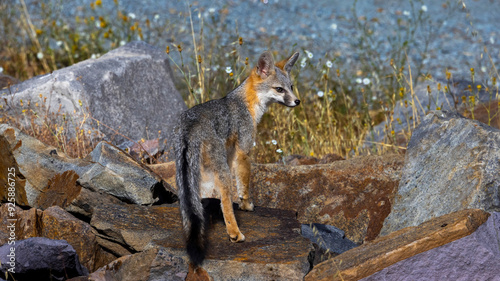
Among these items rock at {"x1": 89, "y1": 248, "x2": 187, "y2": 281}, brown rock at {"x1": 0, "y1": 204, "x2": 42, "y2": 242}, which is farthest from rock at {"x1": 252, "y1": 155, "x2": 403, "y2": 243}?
brown rock at {"x1": 0, "y1": 204, "x2": 42, "y2": 242}

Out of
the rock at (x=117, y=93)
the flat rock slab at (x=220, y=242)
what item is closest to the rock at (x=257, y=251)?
the flat rock slab at (x=220, y=242)

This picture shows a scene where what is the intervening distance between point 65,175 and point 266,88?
6.35ft

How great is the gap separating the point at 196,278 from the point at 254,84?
2.12 meters

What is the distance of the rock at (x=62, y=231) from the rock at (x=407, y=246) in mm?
1726

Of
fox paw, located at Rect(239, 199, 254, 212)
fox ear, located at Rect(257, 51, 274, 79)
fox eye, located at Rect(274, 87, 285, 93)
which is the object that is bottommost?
fox paw, located at Rect(239, 199, 254, 212)

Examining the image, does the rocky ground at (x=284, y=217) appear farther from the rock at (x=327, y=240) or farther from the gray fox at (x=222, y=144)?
the gray fox at (x=222, y=144)

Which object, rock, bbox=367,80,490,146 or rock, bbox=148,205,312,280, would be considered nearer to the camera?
rock, bbox=148,205,312,280

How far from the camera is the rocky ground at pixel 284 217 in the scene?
3867 mm

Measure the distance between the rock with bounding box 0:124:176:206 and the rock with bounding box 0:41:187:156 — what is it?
46.3 inches

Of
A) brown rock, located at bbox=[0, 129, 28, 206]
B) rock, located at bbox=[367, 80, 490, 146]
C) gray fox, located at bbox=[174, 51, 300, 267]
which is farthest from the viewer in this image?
rock, located at bbox=[367, 80, 490, 146]

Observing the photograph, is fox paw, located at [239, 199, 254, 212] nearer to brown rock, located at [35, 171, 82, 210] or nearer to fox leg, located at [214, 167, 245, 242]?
fox leg, located at [214, 167, 245, 242]


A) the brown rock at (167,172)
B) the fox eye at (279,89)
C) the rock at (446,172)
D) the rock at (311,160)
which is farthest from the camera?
the rock at (311,160)

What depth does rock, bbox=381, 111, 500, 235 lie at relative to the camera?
4.48 m

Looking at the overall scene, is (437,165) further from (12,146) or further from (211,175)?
(12,146)
